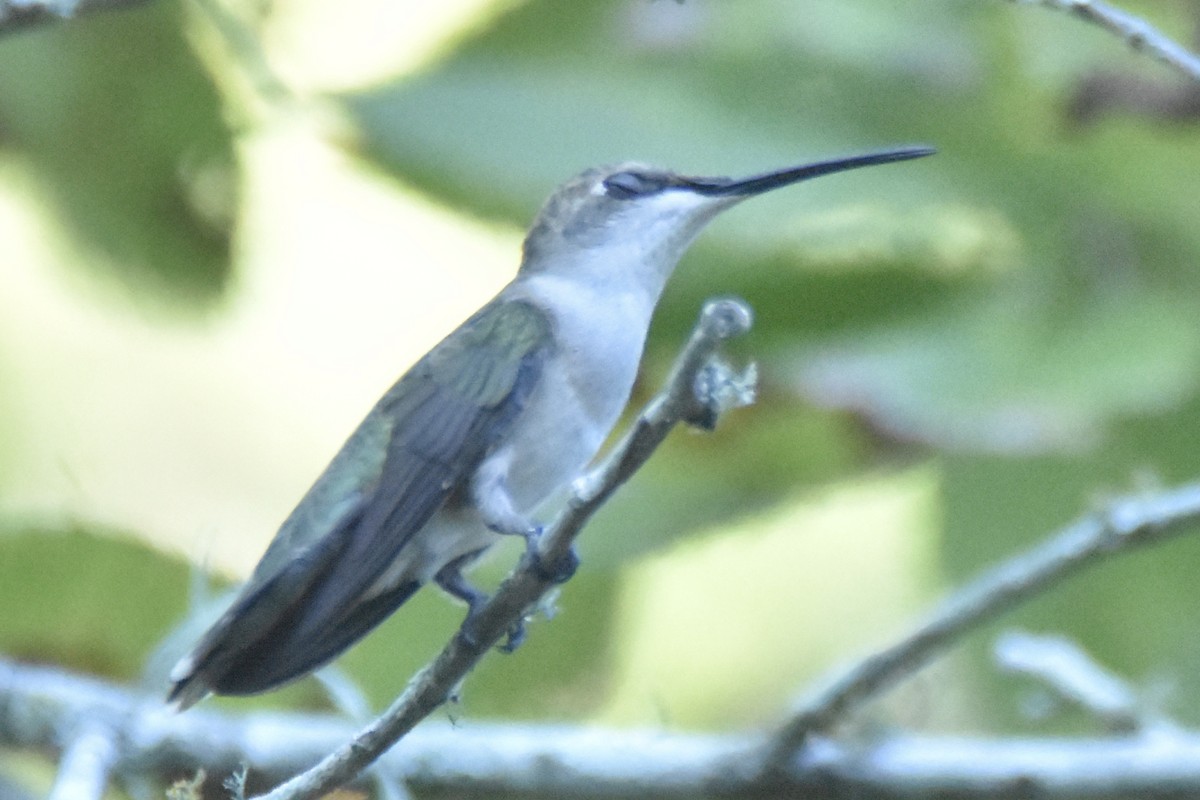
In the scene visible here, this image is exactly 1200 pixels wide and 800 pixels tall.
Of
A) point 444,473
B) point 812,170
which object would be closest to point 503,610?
point 444,473

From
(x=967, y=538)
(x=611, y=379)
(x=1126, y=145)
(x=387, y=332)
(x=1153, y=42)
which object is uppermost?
(x=1153, y=42)

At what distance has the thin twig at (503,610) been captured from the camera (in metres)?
1.31

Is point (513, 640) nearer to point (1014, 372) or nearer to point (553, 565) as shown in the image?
point (553, 565)

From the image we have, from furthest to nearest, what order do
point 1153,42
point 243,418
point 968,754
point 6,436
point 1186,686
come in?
point 243,418 → point 6,436 → point 1186,686 → point 968,754 → point 1153,42

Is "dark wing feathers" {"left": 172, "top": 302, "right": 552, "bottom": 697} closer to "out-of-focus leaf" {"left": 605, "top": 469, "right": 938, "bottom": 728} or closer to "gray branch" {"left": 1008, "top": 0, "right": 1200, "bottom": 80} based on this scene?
"gray branch" {"left": 1008, "top": 0, "right": 1200, "bottom": 80}

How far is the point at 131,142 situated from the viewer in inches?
140

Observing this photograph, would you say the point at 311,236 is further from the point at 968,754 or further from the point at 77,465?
the point at 968,754

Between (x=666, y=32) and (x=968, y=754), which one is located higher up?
(x=666, y=32)

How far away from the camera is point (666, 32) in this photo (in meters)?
4.18

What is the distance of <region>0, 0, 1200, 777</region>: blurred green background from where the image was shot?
3.53m

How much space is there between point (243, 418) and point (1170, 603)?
7.03ft

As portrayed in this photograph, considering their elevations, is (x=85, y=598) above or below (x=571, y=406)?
below

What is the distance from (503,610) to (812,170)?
0.75m

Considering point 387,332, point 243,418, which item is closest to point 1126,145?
point 387,332
